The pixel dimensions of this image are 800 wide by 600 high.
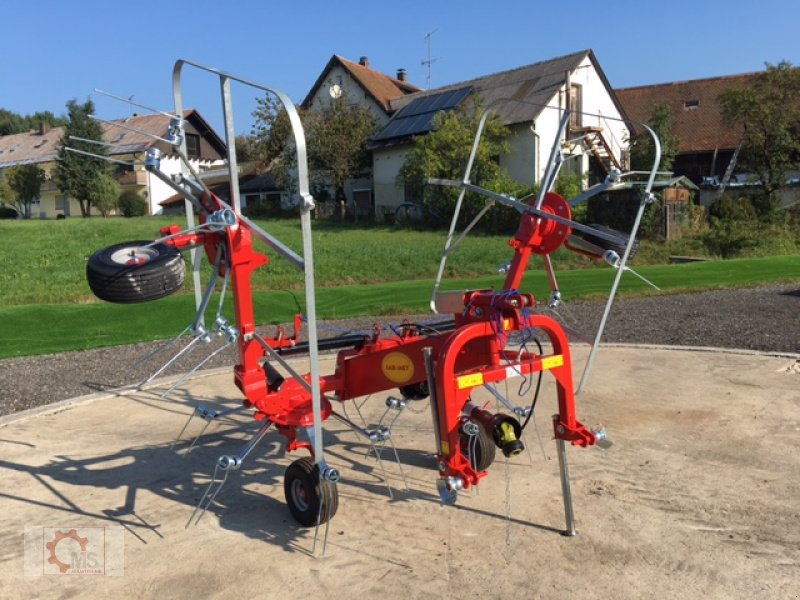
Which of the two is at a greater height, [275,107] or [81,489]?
[275,107]

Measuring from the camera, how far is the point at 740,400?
21.8 feet

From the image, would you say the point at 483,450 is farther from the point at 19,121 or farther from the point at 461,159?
the point at 19,121

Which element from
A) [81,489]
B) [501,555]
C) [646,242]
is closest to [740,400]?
[501,555]

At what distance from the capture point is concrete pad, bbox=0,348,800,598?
12.0 feet

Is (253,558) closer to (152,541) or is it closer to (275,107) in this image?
(152,541)

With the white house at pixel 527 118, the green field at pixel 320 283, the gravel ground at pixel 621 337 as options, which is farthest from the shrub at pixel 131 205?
the gravel ground at pixel 621 337

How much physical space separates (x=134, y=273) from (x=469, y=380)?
1.95 metres

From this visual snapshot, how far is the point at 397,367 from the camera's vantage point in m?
4.44

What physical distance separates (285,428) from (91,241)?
22.0 m

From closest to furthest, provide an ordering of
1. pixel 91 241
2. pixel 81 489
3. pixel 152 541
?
pixel 152 541 → pixel 81 489 → pixel 91 241

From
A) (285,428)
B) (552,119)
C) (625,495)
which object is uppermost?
(552,119)

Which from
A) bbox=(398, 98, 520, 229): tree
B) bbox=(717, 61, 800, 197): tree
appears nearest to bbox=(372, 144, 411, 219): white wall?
bbox=(398, 98, 520, 229): tree

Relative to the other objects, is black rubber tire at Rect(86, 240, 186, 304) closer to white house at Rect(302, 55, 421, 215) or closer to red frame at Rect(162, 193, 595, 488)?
red frame at Rect(162, 193, 595, 488)

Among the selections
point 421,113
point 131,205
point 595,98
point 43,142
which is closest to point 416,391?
point 421,113
